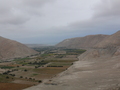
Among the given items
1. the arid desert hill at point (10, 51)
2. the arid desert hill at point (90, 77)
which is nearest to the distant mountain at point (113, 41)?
the arid desert hill at point (90, 77)

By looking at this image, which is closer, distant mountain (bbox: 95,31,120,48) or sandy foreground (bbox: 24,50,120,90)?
sandy foreground (bbox: 24,50,120,90)

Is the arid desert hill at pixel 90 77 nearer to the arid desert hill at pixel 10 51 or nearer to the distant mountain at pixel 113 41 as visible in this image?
the distant mountain at pixel 113 41

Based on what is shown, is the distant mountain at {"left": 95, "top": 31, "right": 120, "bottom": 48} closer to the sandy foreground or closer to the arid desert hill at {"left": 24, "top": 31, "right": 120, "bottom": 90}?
the arid desert hill at {"left": 24, "top": 31, "right": 120, "bottom": 90}

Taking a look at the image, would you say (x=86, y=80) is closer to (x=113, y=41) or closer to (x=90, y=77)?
(x=90, y=77)

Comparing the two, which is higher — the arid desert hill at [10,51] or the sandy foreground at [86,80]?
the arid desert hill at [10,51]

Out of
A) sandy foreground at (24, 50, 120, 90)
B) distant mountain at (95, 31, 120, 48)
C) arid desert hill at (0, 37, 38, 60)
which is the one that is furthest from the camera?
arid desert hill at (0, 37, 38, 60)

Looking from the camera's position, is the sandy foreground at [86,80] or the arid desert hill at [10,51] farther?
the arid desert hill at [10,51]

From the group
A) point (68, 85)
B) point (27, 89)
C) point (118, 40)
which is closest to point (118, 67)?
point (68, 85)

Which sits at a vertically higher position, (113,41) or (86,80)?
(113,41)

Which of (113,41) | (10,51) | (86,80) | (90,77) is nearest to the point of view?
(86,80)

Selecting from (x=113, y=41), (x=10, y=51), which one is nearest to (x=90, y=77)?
(x=113, y=41)

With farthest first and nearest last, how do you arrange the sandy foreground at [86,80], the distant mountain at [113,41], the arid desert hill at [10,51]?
the arid desert hill at [10,51] < the distant mountain at [113,41] < the sandy foreground at [86,80]

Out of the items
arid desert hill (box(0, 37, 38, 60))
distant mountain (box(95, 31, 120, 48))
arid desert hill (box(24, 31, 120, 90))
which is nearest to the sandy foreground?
arid desert hill (box(24, 31, 120, 90))
